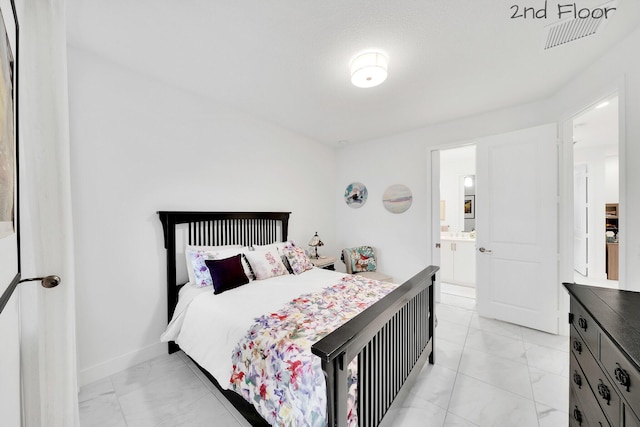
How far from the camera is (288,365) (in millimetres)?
1298

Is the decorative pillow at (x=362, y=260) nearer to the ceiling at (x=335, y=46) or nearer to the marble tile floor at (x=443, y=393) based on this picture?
the marble tile floor at (x=443, y=393)

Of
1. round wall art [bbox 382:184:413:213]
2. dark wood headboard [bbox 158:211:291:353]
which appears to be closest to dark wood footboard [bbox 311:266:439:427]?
round wall art [bbox 382:184:413:213]

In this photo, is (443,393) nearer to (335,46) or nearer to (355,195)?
(335,46)

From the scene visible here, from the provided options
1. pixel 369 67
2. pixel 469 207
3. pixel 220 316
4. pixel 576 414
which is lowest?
pixel 576 414

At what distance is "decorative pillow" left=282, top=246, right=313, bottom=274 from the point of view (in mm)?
2900

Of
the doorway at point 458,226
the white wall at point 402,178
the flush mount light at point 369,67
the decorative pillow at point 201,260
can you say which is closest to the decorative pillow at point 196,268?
the decorative pillow at point 201,260

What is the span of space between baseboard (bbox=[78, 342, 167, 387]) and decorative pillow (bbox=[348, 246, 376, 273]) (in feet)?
8.58

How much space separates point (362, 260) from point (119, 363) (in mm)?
3083

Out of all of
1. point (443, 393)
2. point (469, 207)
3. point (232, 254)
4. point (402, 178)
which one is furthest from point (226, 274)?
point (469, 207)

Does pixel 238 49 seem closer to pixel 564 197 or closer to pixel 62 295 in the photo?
pixel 62 295

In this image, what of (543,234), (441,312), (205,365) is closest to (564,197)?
(543,234)

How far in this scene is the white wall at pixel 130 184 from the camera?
195 cm

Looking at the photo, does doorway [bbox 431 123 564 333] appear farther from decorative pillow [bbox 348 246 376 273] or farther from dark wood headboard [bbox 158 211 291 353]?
dark wood headboard [bbox 158 211 291 353]

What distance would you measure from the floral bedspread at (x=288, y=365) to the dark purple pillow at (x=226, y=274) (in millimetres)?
629
